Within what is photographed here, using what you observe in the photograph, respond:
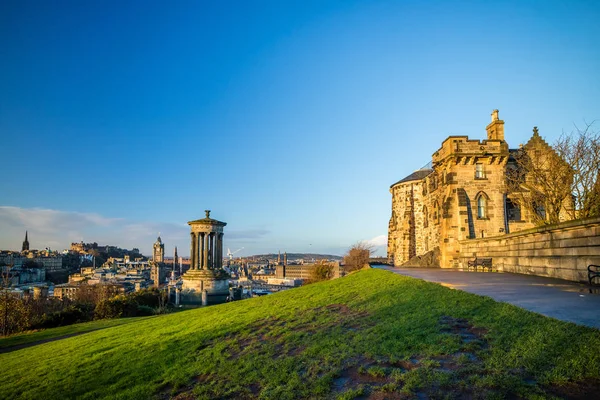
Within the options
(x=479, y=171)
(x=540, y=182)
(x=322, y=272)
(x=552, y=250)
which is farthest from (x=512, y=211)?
(x=322, y=272)

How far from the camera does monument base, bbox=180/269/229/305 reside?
36281mm

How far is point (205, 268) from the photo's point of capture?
38.2m

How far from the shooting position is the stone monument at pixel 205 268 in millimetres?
36469

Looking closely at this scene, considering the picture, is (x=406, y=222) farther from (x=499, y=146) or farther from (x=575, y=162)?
(x=575, y=162)

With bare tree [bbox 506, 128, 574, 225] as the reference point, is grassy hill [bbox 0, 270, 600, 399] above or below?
below

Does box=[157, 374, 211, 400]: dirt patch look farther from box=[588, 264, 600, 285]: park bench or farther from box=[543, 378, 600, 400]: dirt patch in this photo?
box=[588, 264, 600, 285]: park bench

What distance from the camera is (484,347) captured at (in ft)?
19.3

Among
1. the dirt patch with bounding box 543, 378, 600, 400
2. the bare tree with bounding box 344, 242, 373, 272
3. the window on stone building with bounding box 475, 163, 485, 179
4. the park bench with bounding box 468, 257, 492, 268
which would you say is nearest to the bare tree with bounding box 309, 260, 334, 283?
the bare tree with bounding box 344, 242, 373, 272

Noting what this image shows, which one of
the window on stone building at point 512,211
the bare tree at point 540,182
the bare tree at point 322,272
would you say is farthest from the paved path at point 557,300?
the bare tree at point 322,272

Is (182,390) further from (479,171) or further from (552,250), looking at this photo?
(479,171)

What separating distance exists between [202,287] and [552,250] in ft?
100

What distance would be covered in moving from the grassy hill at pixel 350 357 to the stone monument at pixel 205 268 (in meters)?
25.4

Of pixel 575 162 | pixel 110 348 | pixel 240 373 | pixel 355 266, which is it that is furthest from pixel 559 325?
pixel 355 266

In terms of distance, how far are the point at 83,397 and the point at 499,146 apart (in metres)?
27.3
